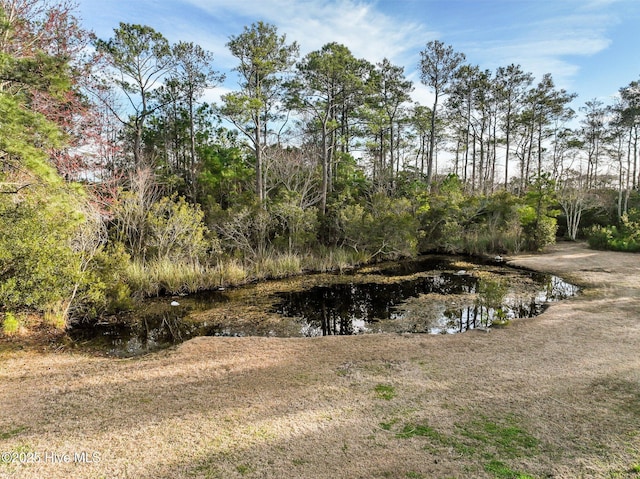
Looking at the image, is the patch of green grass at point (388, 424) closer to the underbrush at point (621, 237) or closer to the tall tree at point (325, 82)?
the tall tree at point (325, 82)

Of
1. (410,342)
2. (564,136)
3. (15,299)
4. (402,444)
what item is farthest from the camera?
(564,136)

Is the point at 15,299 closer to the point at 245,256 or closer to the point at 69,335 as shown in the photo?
the point at 69,335

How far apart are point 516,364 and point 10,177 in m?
7.67

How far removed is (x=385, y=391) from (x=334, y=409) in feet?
2.31

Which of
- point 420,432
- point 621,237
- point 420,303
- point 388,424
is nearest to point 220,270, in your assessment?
point 420,303

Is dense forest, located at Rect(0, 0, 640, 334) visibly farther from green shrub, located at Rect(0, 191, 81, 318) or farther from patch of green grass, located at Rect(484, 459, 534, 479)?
patch of green grass, located at Rect(484, 459, 534, 479)

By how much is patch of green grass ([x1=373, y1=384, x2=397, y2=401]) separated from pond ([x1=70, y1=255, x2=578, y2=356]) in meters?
2.82

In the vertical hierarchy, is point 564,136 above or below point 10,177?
above

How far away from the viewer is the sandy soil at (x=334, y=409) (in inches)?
104

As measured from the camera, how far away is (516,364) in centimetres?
455

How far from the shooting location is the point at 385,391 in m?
3.86

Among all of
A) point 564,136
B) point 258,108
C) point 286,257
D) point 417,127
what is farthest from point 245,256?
point 564,136

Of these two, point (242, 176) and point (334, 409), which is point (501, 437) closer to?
point (334, 409)

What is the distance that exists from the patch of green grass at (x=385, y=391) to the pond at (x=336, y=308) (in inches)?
111
